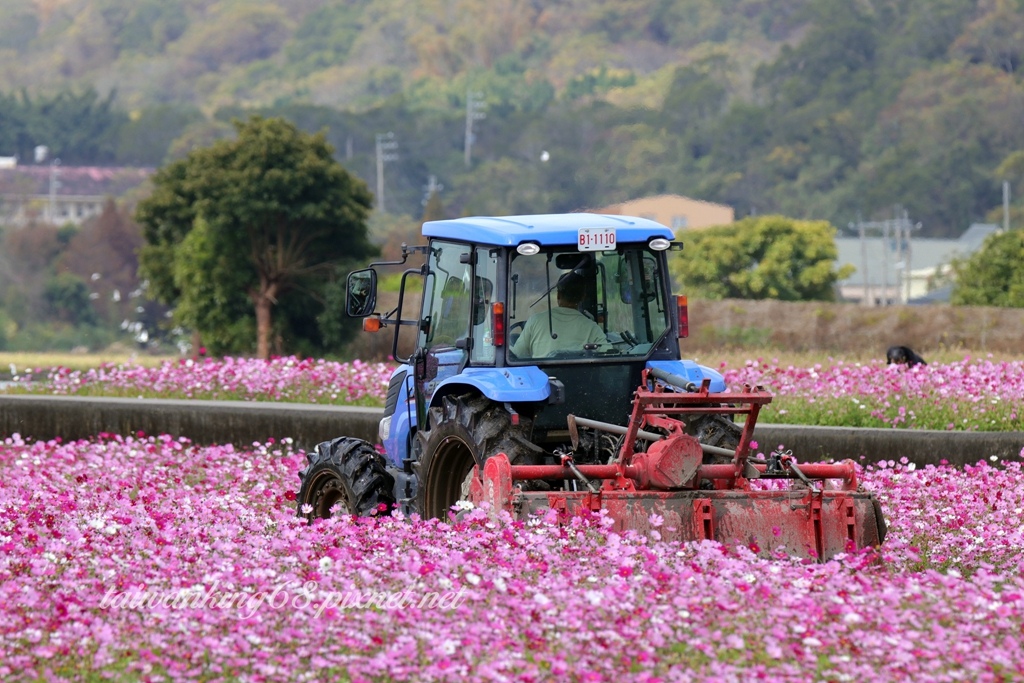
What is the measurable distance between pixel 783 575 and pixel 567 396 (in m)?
2.26

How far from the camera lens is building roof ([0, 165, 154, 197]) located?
181 metres

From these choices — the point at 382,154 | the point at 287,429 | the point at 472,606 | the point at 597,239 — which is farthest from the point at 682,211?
the point at 472,606

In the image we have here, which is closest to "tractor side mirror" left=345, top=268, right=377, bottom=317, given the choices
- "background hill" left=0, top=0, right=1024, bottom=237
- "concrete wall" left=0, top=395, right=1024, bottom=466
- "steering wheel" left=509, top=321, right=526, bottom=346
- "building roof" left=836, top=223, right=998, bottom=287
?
"steering wheel" left=509, top=321, right=526, bottom=346

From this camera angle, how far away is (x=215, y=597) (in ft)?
22.6

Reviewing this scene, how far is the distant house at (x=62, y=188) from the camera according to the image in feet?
557

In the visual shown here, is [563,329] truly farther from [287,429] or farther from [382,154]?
[382,154]

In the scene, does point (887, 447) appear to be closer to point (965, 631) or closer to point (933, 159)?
point (965, 631)

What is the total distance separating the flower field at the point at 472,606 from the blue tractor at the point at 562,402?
361 millimetres

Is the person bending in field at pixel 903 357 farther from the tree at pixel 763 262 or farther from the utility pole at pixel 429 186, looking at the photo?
the utility pole at pixel 429 186

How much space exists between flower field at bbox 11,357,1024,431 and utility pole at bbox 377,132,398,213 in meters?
141

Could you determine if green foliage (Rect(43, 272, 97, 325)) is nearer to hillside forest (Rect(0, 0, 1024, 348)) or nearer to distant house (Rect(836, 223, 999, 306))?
hillside forest (Rect(0, 0, 1024, 348))

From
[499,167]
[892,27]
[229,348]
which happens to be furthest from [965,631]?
[892,27]

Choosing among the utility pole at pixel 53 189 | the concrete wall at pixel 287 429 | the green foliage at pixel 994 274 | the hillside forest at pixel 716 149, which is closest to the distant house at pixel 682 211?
the hillside forest at pixel 716 149

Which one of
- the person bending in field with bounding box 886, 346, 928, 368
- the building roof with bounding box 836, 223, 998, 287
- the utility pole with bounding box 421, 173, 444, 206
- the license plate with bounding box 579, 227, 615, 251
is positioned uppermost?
the utility pole with bounding box 421, 173, 444, 206
